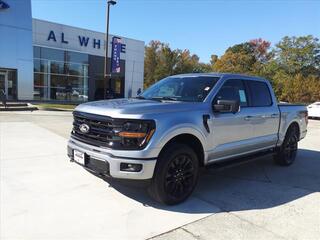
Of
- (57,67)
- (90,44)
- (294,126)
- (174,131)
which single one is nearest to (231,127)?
(174,131)

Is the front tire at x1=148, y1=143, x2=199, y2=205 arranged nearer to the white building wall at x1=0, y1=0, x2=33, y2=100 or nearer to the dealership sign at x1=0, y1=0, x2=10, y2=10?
the white building wall at x1=0, y1=0, x2=33, y2=100

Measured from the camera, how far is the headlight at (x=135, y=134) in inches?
162

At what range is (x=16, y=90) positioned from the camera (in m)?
25.9

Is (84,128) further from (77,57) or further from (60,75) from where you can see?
(77,57)

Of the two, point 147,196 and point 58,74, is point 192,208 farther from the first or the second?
point 58,74

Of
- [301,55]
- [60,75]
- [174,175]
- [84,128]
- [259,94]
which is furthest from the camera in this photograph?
[301,55]

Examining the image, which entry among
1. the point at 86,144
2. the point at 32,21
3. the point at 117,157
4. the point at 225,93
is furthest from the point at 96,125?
the point at 32,21

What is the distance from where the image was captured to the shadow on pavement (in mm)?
4676

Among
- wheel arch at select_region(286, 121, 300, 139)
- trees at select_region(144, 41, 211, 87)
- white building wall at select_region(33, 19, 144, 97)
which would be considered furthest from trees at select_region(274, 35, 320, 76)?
wheel arch at select_region(286, 121, 300, 139)

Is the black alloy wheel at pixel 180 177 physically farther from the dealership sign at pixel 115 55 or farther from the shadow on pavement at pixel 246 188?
the dealership sign at pixel 115 55

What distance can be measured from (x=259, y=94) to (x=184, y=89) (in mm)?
1811

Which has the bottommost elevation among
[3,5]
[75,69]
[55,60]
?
[75,69]

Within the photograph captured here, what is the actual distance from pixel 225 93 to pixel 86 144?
2.48 meters

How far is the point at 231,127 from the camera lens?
212 inches
